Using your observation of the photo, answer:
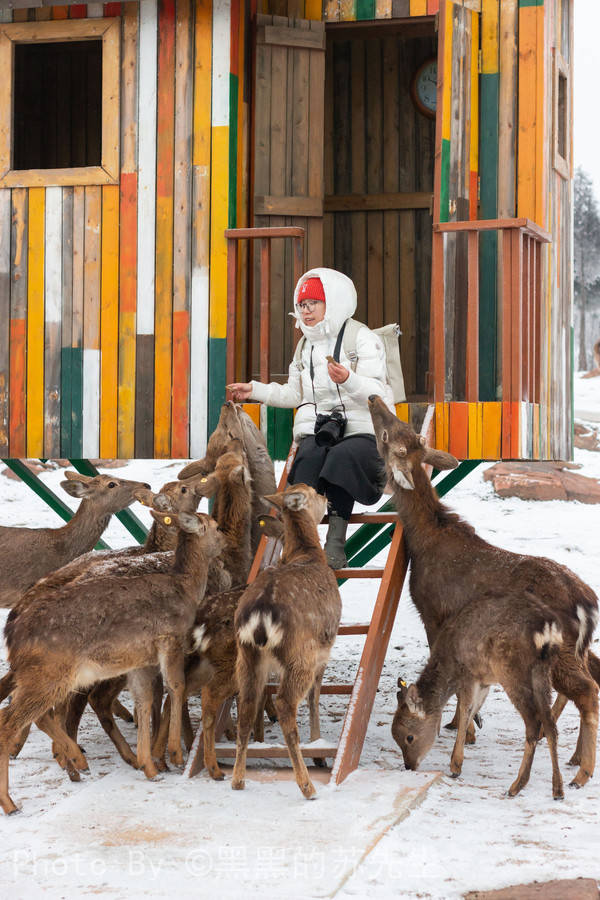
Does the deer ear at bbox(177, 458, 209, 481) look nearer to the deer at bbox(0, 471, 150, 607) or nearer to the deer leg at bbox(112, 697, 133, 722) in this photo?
the deer at bbox(0, 471, 150, 607)

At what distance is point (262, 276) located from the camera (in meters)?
7.85

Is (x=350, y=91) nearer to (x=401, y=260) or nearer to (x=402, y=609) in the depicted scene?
(x=401, y=260)

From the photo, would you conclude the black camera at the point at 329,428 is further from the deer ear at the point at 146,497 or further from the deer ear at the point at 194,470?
the deer ear at the point at 146,497

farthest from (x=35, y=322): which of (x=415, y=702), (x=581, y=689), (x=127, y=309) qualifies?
(x=581, y=689)

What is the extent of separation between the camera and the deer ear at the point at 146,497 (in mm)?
6769

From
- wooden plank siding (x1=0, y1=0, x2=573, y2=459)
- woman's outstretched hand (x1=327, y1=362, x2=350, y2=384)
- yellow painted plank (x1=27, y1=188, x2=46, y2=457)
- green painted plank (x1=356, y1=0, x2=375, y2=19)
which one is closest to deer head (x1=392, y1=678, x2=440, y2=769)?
woman's outstretched hand (x1=327, y1=362, x2=350, y2=384)

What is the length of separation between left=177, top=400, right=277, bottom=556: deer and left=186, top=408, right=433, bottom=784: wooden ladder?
310mm

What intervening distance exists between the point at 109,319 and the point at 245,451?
5.59 ft

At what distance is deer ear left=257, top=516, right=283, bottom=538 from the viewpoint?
249 inches

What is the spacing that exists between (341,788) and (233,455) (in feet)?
7.90

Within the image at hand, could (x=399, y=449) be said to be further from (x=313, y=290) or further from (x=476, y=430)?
(x=313, y=290)

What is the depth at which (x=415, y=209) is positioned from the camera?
11.1 m

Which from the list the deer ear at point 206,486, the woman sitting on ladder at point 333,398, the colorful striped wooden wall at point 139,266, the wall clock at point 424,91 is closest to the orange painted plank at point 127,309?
the colorful striped wooden wall at point 139,266

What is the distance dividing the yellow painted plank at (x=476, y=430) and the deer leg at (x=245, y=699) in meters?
2.58
